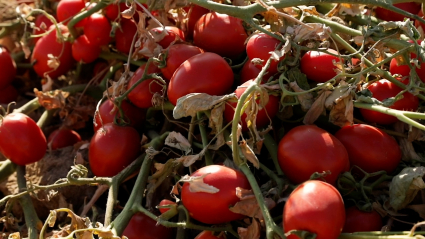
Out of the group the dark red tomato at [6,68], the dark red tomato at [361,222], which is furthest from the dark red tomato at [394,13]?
the dark red tomato at [6,68]

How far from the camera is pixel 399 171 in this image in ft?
3.81

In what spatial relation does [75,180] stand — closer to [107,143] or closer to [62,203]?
[107,143]

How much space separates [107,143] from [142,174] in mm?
148

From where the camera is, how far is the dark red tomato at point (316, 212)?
91cm

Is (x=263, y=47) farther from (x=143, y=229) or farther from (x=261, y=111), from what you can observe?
(x=143, y=229)

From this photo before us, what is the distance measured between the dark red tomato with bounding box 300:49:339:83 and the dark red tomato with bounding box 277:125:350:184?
15 cm

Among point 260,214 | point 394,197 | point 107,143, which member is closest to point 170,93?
point 107,143

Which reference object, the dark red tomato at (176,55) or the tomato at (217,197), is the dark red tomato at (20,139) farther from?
the tomato at (217,197)

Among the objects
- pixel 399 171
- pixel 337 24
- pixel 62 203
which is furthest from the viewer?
pixel 62 203

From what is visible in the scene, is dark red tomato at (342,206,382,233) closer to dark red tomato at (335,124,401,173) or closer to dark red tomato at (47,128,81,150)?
dark red tomato at (335,124,401,173)

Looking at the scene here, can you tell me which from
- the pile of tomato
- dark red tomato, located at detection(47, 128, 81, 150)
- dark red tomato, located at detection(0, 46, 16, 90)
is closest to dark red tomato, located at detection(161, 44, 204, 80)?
the pile of tomato

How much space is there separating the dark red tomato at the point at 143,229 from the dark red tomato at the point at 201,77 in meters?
0.28

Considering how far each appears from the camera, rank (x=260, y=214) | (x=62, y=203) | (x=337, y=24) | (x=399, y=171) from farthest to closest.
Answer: (x=62, y=203)
(x=337, y=24)
(x=399, y=171)
(x=260, y=214)

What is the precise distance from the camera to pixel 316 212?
0.91m
